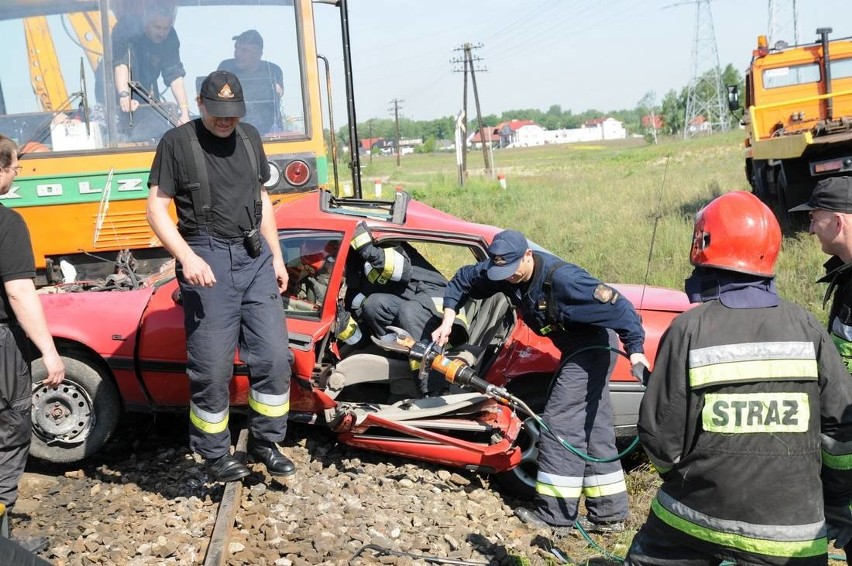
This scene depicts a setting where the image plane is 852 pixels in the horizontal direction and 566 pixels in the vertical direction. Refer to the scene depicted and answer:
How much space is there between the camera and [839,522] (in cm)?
266

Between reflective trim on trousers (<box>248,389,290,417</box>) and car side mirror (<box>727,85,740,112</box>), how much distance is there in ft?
35.8

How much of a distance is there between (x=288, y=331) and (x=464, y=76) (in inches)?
1616

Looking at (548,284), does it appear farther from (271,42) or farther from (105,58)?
(105,58)

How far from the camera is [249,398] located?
14.6 ft

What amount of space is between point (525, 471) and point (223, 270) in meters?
2.06

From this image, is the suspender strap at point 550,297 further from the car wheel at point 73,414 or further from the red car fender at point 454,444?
the car wheel at point 73,414

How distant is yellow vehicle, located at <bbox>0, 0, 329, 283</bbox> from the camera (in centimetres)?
639

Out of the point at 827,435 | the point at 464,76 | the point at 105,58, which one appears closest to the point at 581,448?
the point at 827,435

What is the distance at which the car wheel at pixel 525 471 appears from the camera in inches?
189

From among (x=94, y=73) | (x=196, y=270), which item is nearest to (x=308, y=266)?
(x=196, y=270)

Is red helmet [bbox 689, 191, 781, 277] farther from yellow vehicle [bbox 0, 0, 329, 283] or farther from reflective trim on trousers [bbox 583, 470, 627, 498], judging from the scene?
yellow vehicle [bbox 0, 0, 329, 283]

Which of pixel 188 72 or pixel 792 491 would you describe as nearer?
pixel 792 491

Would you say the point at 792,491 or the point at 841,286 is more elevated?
the point at 841,286

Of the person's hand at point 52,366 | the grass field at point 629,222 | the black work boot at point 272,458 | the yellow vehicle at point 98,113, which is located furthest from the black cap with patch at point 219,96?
the yellow vehicle at point 98,113
